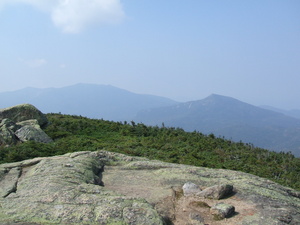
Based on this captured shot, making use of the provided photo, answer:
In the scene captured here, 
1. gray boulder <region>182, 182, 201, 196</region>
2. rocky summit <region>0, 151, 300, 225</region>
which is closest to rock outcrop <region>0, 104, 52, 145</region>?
rocky summit <region>0, 151, 300, 225</region>

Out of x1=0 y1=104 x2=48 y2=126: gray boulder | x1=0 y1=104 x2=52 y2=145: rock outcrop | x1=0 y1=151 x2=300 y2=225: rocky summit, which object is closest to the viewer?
x1=0 y1=151 x2=300 y2=225: rocky summit

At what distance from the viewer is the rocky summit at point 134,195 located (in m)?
7.74

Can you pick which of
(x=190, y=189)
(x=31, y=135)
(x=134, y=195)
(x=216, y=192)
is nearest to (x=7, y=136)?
(x=31, y=135)

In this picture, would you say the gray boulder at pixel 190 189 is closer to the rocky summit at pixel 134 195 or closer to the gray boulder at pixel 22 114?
the rocky summit at pixel 134 195

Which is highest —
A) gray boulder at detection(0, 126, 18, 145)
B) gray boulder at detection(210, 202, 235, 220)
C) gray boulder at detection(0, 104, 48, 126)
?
gray boulder at detection(0, 104, 48, 126)

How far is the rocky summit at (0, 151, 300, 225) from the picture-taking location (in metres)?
7.74

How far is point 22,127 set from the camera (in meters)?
24.2

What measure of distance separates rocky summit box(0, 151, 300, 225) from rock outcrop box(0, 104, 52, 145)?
10572mm

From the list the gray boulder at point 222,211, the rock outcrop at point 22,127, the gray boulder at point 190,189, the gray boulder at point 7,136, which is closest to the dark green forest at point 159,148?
the rock outcrop at point 22,127

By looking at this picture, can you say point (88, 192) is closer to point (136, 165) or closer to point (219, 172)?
point (136, 165)

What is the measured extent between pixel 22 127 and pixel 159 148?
11.7 meters

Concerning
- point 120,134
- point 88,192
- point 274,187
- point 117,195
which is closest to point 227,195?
point 274,187

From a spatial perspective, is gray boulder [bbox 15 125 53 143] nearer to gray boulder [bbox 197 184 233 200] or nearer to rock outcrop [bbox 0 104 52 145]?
rock outcrop [bbox 0 104 52 145]

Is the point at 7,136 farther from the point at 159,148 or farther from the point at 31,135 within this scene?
the point at 159,148
